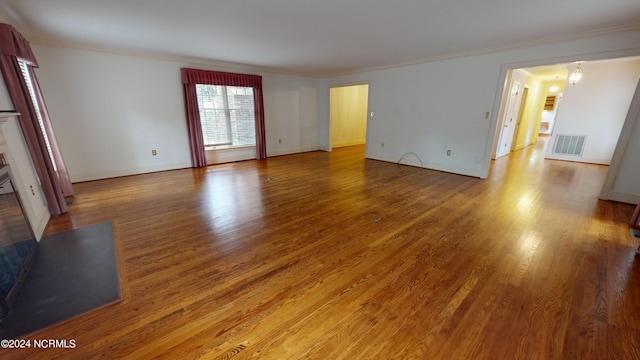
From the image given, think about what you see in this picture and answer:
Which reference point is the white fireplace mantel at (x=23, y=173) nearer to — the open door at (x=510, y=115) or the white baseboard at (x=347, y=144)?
the white baseboard at (x=347, y=144)

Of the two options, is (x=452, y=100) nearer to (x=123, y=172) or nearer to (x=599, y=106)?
(x=599, y=106)

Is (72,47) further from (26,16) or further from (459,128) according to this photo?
(459,128)

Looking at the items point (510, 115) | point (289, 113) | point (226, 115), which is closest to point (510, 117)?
point (510, 115)

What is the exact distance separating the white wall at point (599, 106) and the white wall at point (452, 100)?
347 cm

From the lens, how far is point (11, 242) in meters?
1.87

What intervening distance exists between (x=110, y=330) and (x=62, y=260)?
1.26 m

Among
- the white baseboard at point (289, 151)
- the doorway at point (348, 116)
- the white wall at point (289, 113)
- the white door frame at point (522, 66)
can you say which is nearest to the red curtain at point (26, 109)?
the white wall at point (289, 113)

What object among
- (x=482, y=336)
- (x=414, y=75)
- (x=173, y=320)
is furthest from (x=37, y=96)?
(x=414, y=75)

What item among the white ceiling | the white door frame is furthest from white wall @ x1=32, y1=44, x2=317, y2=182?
the white door frame

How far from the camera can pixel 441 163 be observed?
514 cm

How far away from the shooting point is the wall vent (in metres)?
6.07

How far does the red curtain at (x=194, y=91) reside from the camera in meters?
5.00

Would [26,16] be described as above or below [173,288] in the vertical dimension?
above

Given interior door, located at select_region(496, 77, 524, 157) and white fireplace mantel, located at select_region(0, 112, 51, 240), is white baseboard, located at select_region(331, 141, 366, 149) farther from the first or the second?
white fireplace mantel, located at select_region(0, 112, 51, 240)
